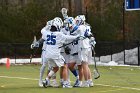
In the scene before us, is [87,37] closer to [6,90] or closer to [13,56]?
[6,90]

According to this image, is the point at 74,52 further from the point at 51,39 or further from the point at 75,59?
the point at 51,39

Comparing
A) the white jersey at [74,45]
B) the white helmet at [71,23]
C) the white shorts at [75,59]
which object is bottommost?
the white shorts at [75,59]

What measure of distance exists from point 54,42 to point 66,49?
758mm

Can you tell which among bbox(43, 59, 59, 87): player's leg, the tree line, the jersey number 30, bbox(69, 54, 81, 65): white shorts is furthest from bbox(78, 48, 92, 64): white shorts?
the tree line

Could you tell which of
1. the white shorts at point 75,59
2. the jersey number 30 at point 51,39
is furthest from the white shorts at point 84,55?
the jersey number 30 at point 51,39

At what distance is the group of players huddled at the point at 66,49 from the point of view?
17344 millimetres

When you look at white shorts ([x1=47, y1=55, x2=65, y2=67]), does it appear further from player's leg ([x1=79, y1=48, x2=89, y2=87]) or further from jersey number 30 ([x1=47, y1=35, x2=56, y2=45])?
player's leg ([x1=79, y1=48, x2=89, y2=87])

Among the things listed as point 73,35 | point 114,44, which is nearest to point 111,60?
point 114,44

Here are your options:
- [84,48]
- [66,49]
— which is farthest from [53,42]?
[84,48]

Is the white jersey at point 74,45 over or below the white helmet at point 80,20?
below

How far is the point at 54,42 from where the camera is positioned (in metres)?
17.3

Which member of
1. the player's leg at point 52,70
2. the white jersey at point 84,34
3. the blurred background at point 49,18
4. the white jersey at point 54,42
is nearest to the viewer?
the white jersey at point 54,42

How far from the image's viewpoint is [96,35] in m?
40.5

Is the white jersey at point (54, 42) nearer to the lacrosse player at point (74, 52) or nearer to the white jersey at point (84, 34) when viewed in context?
the white jersey at point (84, 34)
